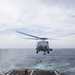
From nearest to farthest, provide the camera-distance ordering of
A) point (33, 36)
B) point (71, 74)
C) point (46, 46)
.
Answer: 1. point (33, 36)
2. point (46, 46)
3. point (71, 74)

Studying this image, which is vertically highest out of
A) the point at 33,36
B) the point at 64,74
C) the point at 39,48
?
the point at 33,36

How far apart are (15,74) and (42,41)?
38.4 ft

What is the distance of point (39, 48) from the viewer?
46.1 meters

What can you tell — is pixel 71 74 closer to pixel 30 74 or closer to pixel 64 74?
pixel 64 74

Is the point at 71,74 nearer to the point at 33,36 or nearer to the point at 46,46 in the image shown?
the point at 46,46

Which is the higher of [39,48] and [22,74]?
[39,48]

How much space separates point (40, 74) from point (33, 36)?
1179cm

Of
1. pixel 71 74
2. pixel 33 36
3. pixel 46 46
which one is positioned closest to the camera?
pixel 33 36

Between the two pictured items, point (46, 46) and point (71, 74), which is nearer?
point (46, 46)

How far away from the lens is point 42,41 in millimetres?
46750

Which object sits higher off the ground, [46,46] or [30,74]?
[46,46]

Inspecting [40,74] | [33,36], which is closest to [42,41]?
[33,36]

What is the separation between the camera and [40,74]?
47.4 m

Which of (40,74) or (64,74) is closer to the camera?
(40,74)
